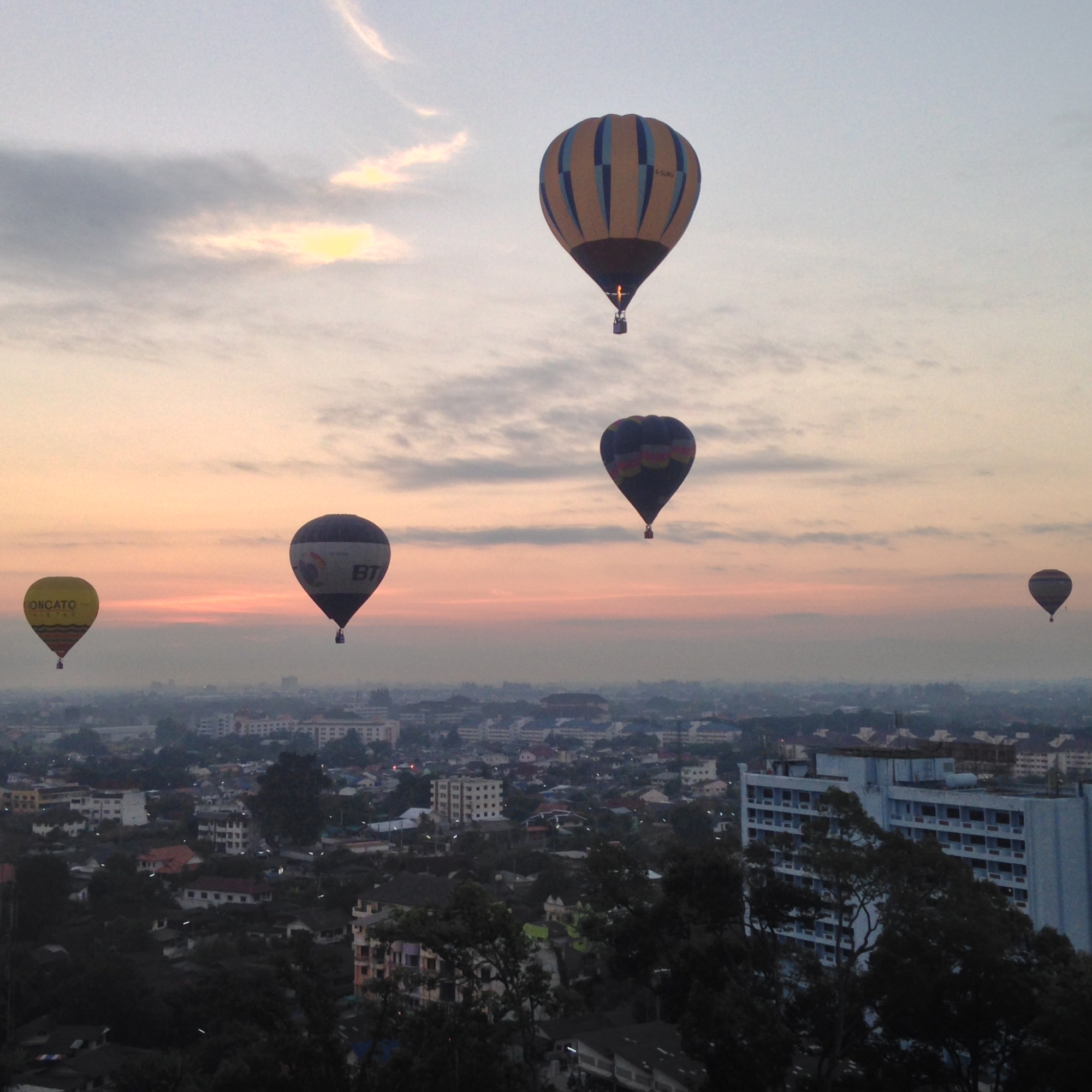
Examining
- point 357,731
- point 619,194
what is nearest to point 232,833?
point 619,194

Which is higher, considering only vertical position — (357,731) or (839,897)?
(839,897)

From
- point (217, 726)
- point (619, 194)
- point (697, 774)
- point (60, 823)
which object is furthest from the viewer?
point (217, 726)

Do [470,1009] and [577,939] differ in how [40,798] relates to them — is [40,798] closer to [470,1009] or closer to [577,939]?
[577,939]

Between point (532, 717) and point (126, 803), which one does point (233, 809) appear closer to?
point (126, 803)

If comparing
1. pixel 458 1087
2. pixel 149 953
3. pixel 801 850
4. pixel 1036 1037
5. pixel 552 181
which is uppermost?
pixel 552 181

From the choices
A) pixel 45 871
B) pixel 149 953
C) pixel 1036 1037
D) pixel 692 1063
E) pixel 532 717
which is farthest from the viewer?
pixel 532 717

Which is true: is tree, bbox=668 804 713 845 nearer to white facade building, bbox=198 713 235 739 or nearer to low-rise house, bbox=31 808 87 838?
low-rise house, bbox=31 808 87 838

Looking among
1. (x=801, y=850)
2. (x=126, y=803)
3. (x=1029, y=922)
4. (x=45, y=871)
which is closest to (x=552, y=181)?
(x=801, y=850)
